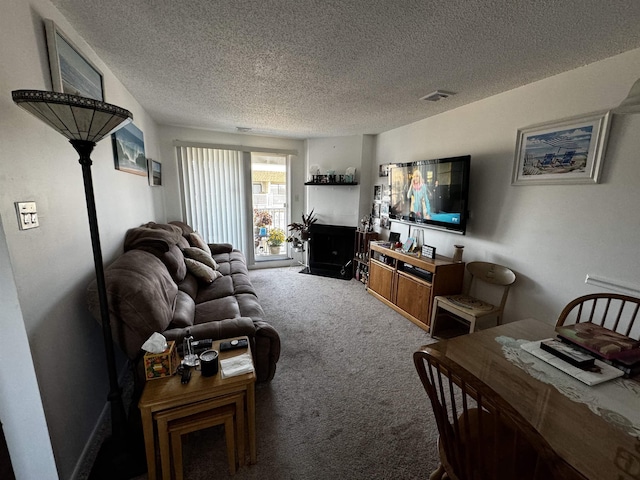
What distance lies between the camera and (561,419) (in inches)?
32.5

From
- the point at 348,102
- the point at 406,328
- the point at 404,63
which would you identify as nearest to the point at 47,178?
the point at 404,63

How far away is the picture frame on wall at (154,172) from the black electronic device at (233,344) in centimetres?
276

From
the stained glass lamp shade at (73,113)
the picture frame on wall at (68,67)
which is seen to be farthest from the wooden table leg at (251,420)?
the picture frame on wall at (68,67)

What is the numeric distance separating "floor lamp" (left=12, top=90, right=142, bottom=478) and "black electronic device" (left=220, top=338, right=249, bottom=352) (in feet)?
1.68

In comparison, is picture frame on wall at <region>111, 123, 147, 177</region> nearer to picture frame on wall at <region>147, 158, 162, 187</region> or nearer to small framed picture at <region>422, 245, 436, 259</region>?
picture frame on wall at <region>147, 158, 162, 187</region>

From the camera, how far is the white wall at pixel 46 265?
1024 mm

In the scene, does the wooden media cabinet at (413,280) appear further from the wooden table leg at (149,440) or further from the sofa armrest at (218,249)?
the wooden table leg at (149,440)

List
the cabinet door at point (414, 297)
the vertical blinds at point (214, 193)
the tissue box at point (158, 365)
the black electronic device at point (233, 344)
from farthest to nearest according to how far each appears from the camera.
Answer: the vertical blinds at point (214, 193) < the cabinet door at point (414, 297) < the black electronic device at point (233, 344) < the tissue box at point (158, 365)

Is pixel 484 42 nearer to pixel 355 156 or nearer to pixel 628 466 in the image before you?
pixel 628 466

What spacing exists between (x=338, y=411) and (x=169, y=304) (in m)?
1.35

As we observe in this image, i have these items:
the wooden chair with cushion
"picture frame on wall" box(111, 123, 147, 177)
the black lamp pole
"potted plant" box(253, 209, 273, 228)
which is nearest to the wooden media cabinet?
the wooden chair with cushion

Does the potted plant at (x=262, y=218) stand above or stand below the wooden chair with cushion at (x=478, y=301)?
above

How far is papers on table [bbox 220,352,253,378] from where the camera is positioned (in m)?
1.28

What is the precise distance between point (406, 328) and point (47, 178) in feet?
9.88
